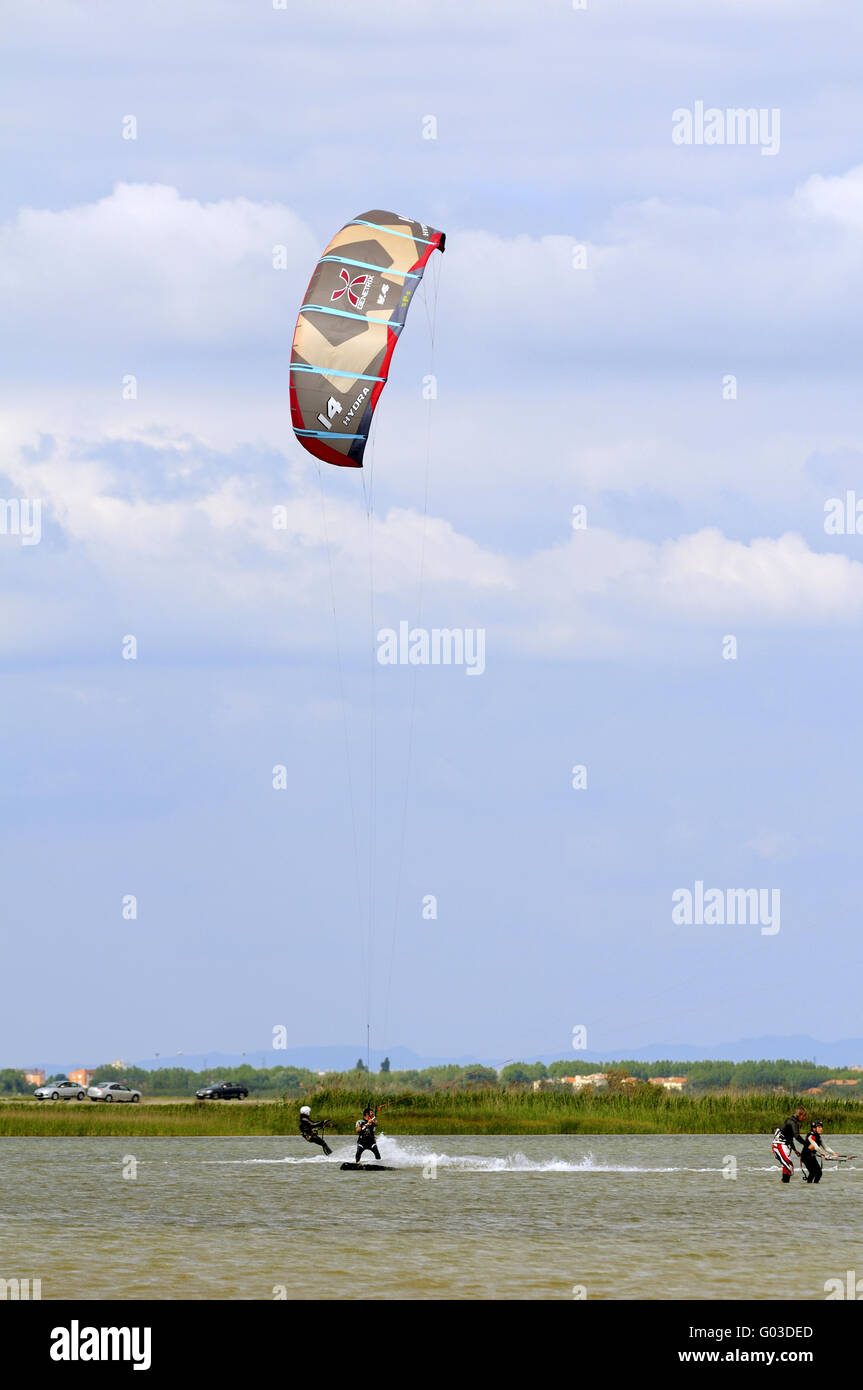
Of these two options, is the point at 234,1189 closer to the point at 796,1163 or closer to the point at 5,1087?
the point at 796,1163

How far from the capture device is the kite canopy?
31719mm

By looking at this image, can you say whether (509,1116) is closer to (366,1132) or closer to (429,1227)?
(366,1132)

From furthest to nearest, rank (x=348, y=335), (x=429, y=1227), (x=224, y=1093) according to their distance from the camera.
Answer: (x=224, y=1093)
(x=348, y=335)
(x=429, y=1227)

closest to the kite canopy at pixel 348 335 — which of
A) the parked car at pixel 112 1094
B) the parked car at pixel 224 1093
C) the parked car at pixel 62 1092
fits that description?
the parked car at pixel 112 1094

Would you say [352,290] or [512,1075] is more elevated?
[352,290]

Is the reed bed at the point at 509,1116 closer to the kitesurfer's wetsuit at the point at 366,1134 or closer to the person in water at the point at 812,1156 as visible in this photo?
the kitesurfer's wetsuit at the point at 366,1134

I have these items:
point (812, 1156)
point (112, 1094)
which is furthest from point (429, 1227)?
point (112, 1094)

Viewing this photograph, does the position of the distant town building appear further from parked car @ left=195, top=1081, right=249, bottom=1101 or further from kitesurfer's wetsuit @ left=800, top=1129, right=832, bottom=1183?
parked car @ left=195, top=1081, right=249, bottom=1101

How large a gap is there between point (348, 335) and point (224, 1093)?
56.8 m

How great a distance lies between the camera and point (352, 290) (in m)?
32.1

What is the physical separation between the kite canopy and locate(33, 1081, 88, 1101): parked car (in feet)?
173

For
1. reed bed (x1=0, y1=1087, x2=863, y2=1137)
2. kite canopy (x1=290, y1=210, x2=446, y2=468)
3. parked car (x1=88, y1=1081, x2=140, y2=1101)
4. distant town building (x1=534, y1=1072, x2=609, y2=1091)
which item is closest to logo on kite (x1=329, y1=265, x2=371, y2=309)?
kite canopy (x1=290, y1=210, x2=446, y2=468)

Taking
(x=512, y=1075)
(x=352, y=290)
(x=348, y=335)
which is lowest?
(x=512, y=1075)

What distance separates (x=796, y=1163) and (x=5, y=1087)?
116 metres
